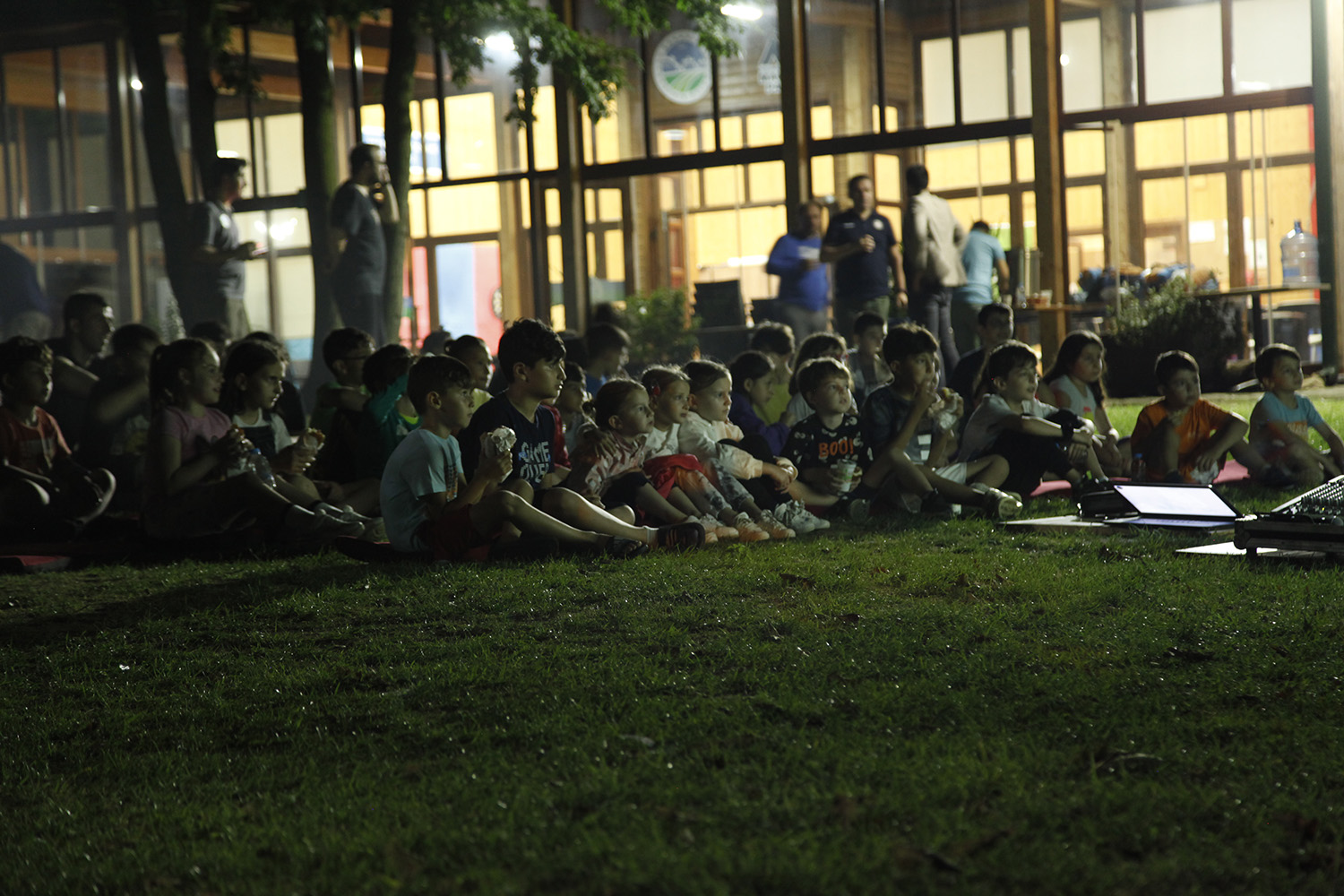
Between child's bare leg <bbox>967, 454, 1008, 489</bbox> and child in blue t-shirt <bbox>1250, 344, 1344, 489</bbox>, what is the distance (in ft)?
5.93

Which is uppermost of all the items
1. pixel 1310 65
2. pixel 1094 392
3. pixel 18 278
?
pixel 1310 65

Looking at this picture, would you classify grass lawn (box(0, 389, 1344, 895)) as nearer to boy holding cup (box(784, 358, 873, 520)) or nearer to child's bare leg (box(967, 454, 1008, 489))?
boy holding cup (box(784, 358, 873, 520))

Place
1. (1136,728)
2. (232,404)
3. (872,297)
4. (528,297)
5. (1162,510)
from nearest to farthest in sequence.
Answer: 1. (1136,728)
2. (1162,510)
3. (232,404)
4. (872,297)
5. (528,297)

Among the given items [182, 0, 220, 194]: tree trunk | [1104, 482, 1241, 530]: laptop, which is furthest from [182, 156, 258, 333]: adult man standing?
[1104, 482, 1241, 530]: laptop

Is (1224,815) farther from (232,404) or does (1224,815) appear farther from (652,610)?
(232,404)

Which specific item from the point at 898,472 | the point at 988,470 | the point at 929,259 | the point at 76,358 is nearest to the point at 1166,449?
the point at 988,470

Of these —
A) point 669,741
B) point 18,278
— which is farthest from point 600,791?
point 18,278

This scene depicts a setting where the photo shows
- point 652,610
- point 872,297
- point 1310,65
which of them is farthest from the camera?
point 1310,65

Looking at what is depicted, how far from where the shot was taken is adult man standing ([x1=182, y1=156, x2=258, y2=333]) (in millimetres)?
14453

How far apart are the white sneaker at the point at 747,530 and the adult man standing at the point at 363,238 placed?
8391mm

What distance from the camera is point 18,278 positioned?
15711mm

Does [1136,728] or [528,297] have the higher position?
[528,297]

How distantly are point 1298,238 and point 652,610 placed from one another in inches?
593

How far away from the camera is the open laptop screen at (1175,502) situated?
775 centimetres
